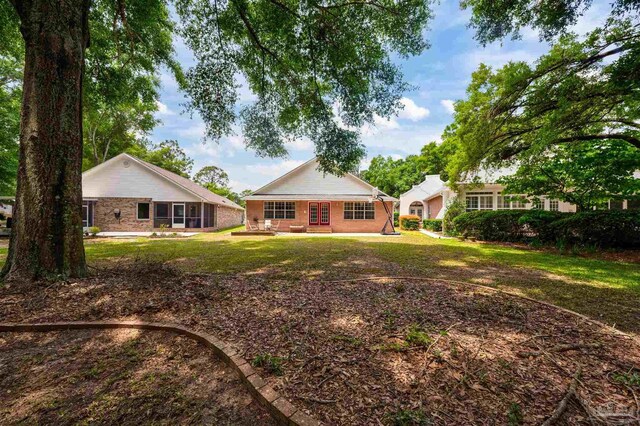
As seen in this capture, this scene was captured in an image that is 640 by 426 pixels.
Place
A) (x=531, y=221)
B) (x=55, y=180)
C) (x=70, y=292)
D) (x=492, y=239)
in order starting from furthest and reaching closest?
(x=492, y=239) → (x=531, y=221) → (x=55, y=180) → (x=70, y=292)

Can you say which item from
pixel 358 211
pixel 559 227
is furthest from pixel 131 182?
pixel 559 227

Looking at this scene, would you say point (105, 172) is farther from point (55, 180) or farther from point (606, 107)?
point (606, 107)

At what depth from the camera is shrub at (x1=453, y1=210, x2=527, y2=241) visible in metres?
11.9

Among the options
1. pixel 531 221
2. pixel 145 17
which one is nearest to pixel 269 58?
pixel 145 17

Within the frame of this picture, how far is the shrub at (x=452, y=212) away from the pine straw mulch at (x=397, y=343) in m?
13.0

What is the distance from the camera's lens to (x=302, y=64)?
→ 802cm

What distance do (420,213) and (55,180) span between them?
1352 inches

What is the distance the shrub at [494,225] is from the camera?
39.1ft

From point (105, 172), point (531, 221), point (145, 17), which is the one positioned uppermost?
point (145, 17)

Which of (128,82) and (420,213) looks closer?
(128,82)

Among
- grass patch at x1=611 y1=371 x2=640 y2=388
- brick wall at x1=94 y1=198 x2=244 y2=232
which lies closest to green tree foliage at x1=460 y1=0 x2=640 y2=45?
grass patch at x1=611 y1=371 x2=640 y2=388

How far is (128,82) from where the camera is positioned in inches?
374

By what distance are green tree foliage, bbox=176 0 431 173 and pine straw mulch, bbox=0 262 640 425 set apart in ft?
17.5

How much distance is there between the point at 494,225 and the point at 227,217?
24.4 metres
